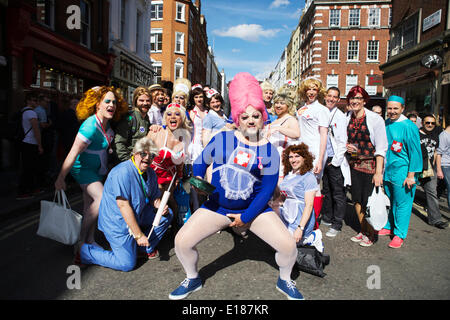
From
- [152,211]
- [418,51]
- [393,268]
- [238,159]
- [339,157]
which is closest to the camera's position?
[238,159]

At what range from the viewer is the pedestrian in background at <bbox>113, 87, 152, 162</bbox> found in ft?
13.2

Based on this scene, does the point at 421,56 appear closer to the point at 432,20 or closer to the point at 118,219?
the point at 432,20

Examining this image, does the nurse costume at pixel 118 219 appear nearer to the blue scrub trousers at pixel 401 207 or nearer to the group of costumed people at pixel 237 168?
the group of costumed people at pixel 237 168

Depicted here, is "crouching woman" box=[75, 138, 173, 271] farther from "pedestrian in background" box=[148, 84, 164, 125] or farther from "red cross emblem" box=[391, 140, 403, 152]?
"red cross emblem" box=[391, 140, 403, 152]

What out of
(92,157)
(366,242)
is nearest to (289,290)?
(366,242)

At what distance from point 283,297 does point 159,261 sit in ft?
4.91

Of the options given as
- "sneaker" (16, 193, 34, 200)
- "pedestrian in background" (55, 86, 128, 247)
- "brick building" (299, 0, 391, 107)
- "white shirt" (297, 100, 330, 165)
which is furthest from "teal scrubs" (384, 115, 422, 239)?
"brick building" (299, 0, 391, 107)

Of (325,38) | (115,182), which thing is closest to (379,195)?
(115,182)

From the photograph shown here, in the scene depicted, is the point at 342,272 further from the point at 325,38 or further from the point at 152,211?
the point at 325,38

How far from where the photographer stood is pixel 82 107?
3.66 meters

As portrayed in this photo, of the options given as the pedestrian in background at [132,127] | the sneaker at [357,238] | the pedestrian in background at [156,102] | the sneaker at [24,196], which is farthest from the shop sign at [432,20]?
the sneaker at [24,196]

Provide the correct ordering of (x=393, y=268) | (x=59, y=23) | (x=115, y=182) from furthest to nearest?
(x=59, y=23) → (x=393, y=268) → (x=115, y=182)

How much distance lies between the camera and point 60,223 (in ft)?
10.8

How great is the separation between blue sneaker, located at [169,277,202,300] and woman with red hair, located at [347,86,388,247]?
2.46 meters
